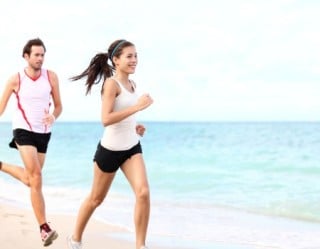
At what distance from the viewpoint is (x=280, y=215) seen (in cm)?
1091

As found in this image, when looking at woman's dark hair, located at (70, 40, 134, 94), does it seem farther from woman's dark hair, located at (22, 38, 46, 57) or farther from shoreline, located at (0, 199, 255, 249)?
shoreline, located at (0, 199, 255, 249)

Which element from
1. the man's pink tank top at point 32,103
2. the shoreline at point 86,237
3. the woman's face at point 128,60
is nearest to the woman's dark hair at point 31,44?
the man's pink tank top at point 32,103

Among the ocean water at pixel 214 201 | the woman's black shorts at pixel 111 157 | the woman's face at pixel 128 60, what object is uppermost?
the woman's face at pixel 128 60

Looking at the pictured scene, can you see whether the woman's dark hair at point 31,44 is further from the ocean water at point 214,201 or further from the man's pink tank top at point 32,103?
the ocean water at point 214,201

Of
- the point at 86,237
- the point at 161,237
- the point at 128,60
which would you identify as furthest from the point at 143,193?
the point at 161,237

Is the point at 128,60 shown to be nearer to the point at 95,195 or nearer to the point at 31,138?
the point at 95,195

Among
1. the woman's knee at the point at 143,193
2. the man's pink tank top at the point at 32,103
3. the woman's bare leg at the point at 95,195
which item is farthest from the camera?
the man's pink tank top at the point at 32,103

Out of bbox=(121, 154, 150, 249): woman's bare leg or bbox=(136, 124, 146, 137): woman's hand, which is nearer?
bbox=(121, 154, 150, 249): woman's bare leg

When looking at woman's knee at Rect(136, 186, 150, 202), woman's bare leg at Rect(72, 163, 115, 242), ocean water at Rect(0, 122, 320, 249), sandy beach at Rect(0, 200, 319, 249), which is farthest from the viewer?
ocean water at Rect(0, 122, 320, 249)

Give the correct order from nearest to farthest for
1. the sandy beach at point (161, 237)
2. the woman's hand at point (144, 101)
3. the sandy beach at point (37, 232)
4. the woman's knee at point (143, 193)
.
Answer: the woman's hand at point (144, 101)
the woman's knee at point (143, 193)
the sandy beach at point (37, 232)
the sandy beach at point (161, 237)

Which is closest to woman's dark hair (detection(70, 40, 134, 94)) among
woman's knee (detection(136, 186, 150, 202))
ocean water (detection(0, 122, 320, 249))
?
woman's knee (detection(136, 186, 150, 202))

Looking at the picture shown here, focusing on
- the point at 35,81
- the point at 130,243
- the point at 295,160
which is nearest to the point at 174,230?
the point at 130,243

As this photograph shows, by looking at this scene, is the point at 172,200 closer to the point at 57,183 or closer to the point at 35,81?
the point at 57,183

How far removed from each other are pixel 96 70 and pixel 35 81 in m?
0.70
